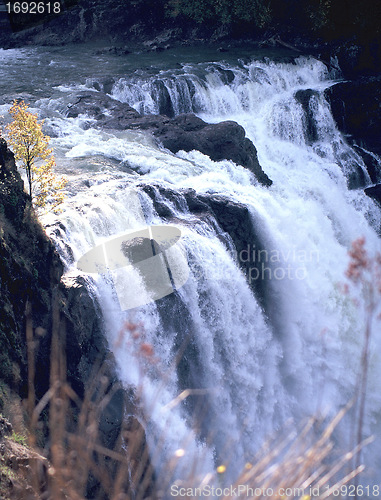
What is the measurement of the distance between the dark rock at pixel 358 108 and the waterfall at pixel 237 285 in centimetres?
415

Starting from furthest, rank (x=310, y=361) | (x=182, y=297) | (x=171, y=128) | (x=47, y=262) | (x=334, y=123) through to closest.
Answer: (x=334, y=123), (x=171, y=128), (x=310, y=361), (x=182, y=297), (x=47, y=262)

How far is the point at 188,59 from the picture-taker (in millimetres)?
28281

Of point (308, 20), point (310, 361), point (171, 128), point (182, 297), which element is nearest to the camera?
point (182, 297)

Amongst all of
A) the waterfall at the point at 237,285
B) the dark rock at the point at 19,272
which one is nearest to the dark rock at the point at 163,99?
the waterfall at the point at 237,285

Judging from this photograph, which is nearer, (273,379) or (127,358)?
(127,358)

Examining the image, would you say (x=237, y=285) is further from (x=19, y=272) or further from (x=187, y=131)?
(x=187, y=131)

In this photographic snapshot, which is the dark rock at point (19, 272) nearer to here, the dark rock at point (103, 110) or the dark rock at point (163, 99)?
the dark rock at point (103, 110)

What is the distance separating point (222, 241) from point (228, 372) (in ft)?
11.3

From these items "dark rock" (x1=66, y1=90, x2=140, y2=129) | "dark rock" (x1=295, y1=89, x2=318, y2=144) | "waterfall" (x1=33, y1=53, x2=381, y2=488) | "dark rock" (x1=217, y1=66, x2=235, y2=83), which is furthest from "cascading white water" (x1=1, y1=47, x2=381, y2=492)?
"dark rock" (x1=217, y1=66, x2=235, y2=83)

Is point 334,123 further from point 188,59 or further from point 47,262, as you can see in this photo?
point 47,262

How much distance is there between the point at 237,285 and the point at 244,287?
0.27 metres

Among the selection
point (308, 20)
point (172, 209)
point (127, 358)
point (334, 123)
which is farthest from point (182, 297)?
point (308, 20)

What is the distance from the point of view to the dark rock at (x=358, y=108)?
81.7 feet

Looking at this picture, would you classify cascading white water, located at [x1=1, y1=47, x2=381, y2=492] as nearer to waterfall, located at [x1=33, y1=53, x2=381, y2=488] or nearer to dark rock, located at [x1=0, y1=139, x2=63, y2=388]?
waterfall, located at [x1=33, y1=53, x2=381, y2=488]
